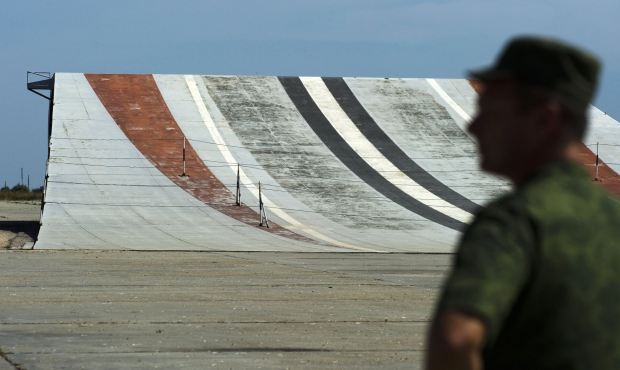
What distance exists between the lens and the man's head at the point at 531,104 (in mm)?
2826

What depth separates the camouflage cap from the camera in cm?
282

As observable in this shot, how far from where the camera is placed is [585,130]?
9.59 feet

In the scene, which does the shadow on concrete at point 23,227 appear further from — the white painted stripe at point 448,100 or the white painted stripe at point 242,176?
the white painted stripe at point 448,100

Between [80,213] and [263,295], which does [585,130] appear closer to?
[263,295]

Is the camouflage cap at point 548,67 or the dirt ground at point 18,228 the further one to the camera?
the dirt ground at point 18,228

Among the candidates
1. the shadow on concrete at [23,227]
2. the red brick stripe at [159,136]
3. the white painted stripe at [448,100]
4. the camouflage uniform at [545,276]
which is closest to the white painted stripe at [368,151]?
the white painted stripe at [448,100]

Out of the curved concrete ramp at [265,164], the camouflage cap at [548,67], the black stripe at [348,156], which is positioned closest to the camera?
the camouflage cap at [548,67]

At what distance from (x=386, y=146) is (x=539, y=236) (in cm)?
3427

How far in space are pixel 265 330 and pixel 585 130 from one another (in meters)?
9.37

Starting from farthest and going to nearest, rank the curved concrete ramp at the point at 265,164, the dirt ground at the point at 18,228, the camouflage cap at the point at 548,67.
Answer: the curved concrete ramp at the point at 265,164
the dirt ground at the point at 18,228
the camouflage cap at the point at 548,67

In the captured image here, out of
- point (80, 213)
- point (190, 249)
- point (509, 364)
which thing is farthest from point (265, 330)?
point (80, 213)

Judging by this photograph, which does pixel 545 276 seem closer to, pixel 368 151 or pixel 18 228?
pixel 18 228

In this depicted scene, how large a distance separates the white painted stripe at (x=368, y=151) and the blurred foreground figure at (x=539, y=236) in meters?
28.2

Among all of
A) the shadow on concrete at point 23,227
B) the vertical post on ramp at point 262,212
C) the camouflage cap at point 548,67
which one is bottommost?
the shadow on concrete at point 23,227
